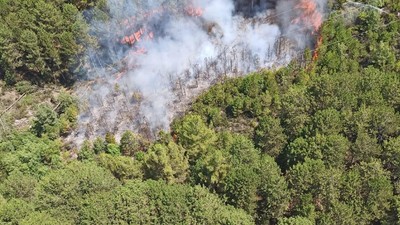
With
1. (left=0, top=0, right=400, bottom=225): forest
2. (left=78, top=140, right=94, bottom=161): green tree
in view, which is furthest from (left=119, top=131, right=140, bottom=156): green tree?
(left=78, top=140, right=94, bottom=161): green tree

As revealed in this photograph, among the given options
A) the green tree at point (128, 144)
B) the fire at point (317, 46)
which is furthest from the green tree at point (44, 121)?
the fire at point (317, 46)

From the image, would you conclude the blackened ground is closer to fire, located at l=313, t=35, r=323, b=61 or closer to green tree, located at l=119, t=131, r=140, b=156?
fire, located at l=313, t=35, r=323, b=61

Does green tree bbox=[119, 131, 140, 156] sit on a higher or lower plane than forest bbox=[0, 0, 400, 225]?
lower

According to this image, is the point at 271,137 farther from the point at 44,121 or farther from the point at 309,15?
Answer: the point at 44,121

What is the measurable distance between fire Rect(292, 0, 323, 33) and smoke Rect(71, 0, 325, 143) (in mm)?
102

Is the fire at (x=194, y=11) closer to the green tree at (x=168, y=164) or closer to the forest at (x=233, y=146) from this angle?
the forest at (x=233, y=146)

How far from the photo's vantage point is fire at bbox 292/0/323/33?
158ft

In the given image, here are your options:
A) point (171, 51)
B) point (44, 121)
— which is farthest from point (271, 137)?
point (44, 121)

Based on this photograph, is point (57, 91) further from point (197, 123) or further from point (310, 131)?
point (310, 131)

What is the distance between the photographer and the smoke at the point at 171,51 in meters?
44.5

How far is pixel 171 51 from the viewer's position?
4791cm

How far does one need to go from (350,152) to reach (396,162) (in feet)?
10.1

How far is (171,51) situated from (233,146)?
1704cm

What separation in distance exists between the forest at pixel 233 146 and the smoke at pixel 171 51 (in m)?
1.91
